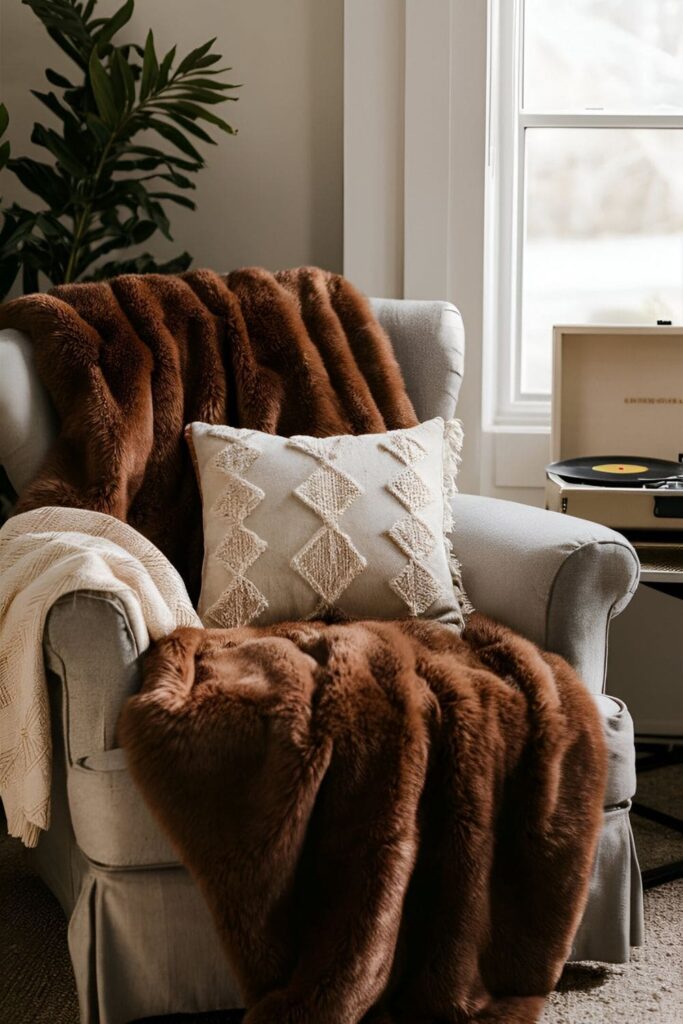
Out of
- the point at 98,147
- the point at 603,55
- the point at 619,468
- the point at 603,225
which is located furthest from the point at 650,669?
the point at 98,147

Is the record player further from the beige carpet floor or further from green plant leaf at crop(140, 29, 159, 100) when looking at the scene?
green plant leaf at crop(140, 29, 159, 100)

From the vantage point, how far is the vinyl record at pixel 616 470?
1942 millimetres

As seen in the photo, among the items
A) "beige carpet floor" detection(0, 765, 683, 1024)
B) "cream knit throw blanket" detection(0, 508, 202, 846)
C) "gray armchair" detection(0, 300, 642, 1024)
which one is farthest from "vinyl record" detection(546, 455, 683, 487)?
"cream knit throw blanket" detection(0, 508, 202, 846)

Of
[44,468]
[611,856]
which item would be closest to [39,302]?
[44,468]

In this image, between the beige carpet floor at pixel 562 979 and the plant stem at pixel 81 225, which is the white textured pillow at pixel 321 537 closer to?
the beige carpet floor at pixel 562 979

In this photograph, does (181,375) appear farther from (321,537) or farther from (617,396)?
(617,396)

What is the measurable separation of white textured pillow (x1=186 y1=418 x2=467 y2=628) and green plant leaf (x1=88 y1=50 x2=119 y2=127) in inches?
35.7

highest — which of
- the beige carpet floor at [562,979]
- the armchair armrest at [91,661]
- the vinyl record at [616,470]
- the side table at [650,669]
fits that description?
the vinyl record at [616,470]

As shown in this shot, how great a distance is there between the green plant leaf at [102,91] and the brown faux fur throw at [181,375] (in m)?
0.46

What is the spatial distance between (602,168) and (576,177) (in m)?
0.07

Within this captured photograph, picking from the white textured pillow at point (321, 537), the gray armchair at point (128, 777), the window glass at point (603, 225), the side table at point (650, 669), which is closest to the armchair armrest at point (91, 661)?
the gray armchair at point (128, 777)

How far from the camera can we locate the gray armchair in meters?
1.36

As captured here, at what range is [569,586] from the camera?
1.59 m

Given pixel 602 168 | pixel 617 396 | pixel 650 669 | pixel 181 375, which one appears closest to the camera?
pixel 181 375
